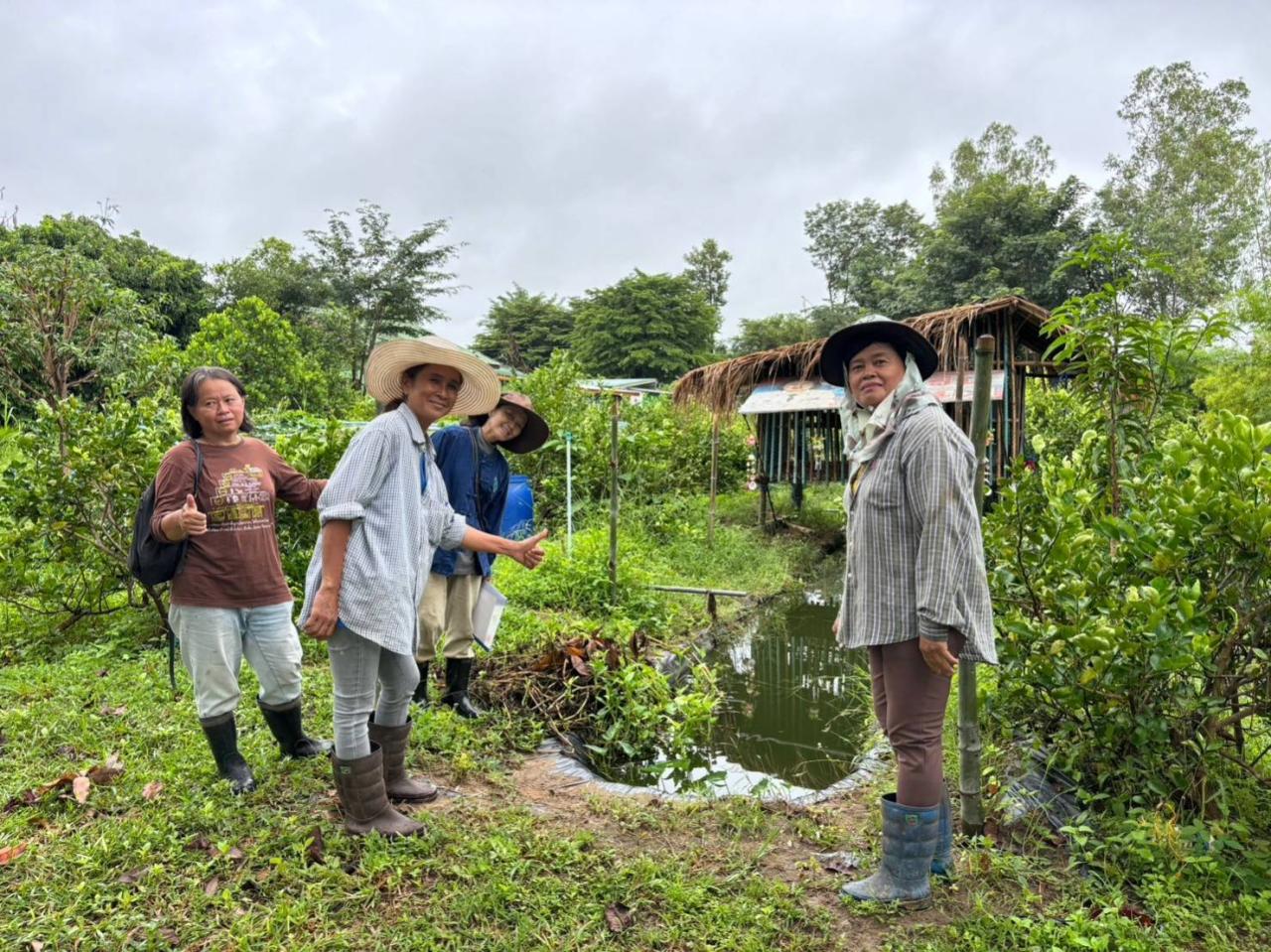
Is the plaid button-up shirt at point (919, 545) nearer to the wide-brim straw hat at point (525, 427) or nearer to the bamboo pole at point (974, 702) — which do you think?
the bamboo pole at point (974, 702)

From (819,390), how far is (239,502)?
7.99 metres

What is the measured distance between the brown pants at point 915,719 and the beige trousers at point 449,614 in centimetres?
214

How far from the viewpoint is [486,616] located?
370 centimetres

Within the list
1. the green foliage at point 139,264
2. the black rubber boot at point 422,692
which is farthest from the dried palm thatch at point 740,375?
the green foliage at point 139,264

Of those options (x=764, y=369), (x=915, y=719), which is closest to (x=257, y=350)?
(x=764, y=369)

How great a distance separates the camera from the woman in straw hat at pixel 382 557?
2.37 m

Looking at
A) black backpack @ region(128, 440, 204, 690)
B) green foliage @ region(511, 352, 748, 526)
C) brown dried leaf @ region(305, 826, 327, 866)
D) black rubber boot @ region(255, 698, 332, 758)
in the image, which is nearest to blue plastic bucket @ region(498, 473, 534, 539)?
black rubber boot @ region(255, 698, 332, 758)

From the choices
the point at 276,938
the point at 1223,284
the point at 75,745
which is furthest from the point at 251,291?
the point at 1223,284

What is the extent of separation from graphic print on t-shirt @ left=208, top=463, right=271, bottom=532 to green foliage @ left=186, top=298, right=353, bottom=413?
882 centimetres

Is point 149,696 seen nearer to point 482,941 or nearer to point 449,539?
point 449,539

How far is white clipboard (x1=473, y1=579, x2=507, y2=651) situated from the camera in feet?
12.0

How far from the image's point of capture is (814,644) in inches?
257

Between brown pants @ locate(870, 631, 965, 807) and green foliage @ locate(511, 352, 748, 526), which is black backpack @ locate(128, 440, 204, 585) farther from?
green foliage @ locate(511, 352, 748, 526)

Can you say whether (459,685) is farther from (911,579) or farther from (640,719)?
(911,579)
